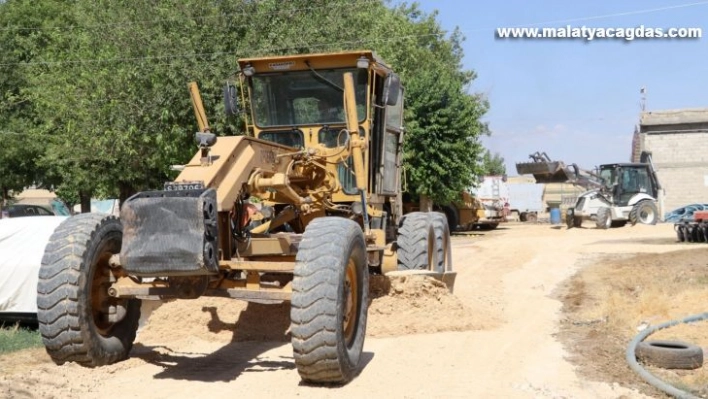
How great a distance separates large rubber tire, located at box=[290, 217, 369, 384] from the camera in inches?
257

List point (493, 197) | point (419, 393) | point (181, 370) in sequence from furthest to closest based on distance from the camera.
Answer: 1. point (493, 197)
2. point (181, 370)
3. point (419, 393)

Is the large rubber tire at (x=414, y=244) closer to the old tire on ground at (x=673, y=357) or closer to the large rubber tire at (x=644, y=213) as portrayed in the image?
the old tire on ground at (x=673, y=357)

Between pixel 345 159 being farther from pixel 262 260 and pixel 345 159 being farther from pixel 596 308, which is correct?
pixel 596 308

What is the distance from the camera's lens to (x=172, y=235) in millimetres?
6633

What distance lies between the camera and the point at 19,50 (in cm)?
3086

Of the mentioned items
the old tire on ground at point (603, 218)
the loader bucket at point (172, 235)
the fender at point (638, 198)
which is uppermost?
the loader bucket at point (172, 235)

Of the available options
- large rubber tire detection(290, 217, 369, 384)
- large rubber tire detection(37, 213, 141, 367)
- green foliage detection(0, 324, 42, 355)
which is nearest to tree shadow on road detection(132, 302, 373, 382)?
large rubber tire detection(37, 213, 141, 367)

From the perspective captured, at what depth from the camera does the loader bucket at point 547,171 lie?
34.8m

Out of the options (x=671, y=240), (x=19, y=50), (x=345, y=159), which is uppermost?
(x=19, y=50)

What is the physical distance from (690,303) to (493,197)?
102ft

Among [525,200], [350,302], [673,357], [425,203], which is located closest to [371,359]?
[350,302]

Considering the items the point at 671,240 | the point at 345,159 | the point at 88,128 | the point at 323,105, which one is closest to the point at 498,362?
the point at 345,159

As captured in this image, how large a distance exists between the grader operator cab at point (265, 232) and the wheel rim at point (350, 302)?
0.04ft

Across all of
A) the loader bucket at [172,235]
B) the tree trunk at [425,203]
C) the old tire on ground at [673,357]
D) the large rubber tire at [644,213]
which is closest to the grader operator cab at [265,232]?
the loader bucket at [172,235]
